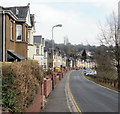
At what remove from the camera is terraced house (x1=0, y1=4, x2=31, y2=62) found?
21469 mm

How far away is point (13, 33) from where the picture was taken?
2492 centimetres

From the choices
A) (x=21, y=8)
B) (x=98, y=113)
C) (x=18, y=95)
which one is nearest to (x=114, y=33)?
(x=21, y=8)

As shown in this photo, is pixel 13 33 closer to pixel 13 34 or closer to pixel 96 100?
pixel 13 34

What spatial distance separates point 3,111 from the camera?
5.64 metres

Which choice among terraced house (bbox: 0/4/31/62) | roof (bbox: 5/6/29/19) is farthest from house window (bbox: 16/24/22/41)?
roof (bbox: 5/6/29/19)

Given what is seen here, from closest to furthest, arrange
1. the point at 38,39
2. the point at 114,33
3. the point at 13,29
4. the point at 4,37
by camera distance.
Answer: the point at 4,37 → the point at 13,29 → the point at 114,33 → the point at 38,39

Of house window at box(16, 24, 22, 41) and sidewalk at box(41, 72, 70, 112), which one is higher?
house window at box(16, 24, 22, 41)

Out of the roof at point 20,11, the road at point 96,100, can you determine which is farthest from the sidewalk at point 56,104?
the roof at point 20,11

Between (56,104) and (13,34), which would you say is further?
(13,34)

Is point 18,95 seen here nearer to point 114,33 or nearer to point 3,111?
point 3,111

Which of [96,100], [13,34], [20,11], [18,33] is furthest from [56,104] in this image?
[20,11]

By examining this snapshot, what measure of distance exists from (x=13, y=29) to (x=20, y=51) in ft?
7.44

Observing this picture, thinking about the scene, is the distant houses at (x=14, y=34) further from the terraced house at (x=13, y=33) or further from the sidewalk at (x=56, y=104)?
the sidewalk at (x=56, y=104)

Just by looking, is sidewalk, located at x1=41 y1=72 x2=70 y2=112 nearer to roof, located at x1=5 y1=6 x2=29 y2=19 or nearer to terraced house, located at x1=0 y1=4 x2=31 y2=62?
terraced house, located at x1=0 y1=4 x2=31 y2=62
